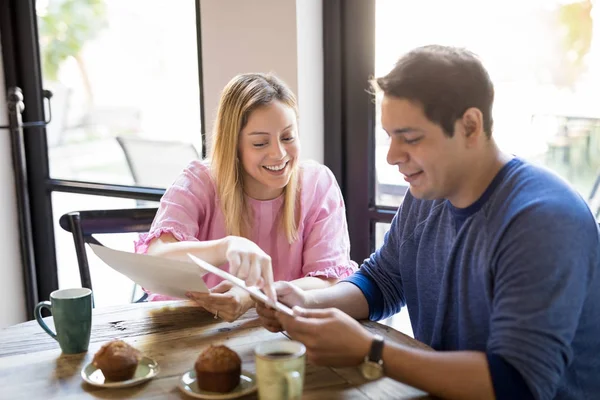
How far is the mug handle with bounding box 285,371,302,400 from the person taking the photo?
113 centimetres

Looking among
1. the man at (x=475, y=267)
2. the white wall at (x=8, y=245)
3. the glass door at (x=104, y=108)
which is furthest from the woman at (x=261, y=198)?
the white wall at (x=8, y=245)

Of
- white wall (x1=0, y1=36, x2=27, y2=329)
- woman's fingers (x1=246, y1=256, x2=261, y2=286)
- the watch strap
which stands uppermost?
woman's fingers (x1=246, y1=256, x2=261, y2=286)

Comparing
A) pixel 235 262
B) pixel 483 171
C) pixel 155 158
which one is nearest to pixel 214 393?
pixel 235 262

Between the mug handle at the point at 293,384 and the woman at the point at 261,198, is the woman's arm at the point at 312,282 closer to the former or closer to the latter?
the woman at the point at 261,198

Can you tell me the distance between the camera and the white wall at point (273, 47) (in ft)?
7.80

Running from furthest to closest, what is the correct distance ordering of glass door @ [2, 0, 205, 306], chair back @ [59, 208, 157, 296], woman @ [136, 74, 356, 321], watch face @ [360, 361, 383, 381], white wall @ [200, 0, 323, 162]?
glass door @ [2, 0, 205, 306]
white wall @ [200, 0, 323, 162]
chair back @ [59, 208, 157, 296]
woman @ [136, 74, 356, 321]
watch face @ [360, 361, 383, 381]

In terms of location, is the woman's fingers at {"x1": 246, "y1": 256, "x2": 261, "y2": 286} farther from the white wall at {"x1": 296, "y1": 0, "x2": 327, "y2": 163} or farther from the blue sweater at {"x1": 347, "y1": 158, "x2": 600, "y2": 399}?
the white wall at {"x1": 296, "y1": 0, "x2": 327, "y2": 163}

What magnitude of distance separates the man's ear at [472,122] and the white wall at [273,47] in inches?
44.3

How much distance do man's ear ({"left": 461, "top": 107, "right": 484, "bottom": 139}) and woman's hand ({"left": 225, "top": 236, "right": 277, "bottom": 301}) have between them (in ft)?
1.56

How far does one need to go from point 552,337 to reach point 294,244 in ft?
3.16

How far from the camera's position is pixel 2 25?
3086 millimetres

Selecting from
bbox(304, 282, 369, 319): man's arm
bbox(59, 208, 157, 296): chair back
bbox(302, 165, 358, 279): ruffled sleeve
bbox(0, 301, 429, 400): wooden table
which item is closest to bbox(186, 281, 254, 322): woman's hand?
bbox(0, 301, 429, 400): wooden table

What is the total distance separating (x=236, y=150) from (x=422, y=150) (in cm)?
76

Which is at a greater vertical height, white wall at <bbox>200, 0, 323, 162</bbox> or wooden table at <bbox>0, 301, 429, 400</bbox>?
white wall at <bbox>200, 0, 323, 162</bbox>
